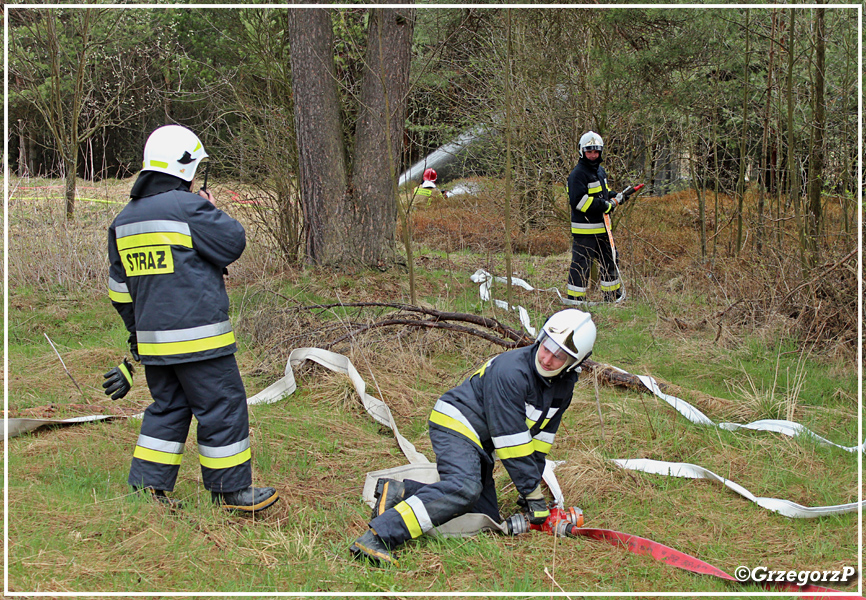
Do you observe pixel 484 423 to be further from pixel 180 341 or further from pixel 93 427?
pixel 93 427

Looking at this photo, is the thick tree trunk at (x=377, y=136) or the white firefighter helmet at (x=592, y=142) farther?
the thick tree trunk at (x=377, y=136)

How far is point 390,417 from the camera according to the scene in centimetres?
470

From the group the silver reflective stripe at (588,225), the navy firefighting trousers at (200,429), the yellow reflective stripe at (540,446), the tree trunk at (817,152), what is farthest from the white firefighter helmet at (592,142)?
the navy firefighting trousers at (200,429)

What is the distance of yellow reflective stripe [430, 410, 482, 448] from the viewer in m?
3.43

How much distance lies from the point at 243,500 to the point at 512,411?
1432mm

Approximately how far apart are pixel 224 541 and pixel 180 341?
0.94 metres

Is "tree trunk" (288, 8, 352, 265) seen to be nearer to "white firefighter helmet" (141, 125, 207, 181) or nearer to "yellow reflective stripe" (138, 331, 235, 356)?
"white firefighter helmet" (141, 125, 207, 181)

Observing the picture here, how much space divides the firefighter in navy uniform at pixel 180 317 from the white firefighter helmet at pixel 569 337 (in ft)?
5.03

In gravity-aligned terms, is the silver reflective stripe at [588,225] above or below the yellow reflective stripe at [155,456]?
above

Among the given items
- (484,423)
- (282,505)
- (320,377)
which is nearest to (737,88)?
(320,377)

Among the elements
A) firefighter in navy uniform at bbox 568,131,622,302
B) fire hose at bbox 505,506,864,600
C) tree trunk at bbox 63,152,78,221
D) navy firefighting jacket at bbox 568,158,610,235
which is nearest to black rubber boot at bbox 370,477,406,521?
fire hose at bbox 505,506,864,600

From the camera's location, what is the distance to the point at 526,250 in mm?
12727

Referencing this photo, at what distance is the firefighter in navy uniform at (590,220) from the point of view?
7.98 metres

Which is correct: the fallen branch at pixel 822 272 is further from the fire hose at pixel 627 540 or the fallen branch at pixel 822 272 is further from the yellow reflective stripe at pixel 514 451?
the yellow reflective stripe at pixel 514 451
